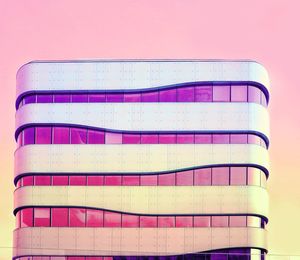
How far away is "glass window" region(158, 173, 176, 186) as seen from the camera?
99438mm

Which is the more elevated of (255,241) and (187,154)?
(187,154)

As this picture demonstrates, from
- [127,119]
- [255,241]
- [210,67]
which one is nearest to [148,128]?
[127,119]

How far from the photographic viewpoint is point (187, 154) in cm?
9975

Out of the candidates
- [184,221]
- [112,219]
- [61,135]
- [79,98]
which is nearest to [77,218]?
[112,219]

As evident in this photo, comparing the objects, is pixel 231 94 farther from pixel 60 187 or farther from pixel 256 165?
pixel 60 187

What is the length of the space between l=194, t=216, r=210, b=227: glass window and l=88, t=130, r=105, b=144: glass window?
1151cm

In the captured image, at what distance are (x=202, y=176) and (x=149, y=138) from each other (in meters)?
6.11

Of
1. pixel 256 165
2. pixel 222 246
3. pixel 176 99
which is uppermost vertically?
pixel 176 99

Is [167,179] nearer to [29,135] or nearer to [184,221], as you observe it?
[184,221]

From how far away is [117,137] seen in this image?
100 metres

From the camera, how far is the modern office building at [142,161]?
323 feet

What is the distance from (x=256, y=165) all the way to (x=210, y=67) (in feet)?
33.5

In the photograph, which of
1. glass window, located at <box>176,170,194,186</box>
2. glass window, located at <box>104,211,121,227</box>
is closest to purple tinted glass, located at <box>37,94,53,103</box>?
glass window, located at <box>104,211,121,227</box>

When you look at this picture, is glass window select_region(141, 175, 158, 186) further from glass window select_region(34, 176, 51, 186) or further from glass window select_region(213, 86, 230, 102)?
glass window select_region(213, 86, 230, 102)
